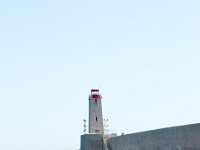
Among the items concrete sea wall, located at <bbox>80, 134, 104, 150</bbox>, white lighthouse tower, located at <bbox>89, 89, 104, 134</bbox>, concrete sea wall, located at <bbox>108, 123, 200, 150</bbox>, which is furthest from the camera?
white lighthouse tower, located at <bbox>89, 89, 104, 134</bbox>

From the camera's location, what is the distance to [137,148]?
41156mm

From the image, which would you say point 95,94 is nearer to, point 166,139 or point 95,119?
point 95,119

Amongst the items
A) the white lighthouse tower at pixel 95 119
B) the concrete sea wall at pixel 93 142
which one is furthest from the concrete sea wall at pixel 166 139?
the white lighthouse tower at pixel 95 119

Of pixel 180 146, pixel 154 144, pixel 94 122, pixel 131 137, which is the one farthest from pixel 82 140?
pixel 180 146

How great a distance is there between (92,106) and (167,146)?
15968 millimetres

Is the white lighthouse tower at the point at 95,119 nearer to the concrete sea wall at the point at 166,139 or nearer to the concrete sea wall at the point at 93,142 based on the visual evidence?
the concrete sea wall at the point at 93,142

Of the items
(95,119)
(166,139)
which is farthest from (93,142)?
(166,139)

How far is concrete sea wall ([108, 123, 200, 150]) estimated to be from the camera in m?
33.0

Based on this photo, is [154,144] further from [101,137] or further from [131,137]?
[101,137]

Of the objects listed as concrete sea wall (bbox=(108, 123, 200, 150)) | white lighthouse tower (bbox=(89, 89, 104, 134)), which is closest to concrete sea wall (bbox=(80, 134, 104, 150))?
white lighthouse tower (bbox=(89, 89, 104, 134))

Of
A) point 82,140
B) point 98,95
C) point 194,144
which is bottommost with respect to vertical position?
point 194,144

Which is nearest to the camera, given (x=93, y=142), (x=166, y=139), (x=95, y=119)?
(x=166, y=139)

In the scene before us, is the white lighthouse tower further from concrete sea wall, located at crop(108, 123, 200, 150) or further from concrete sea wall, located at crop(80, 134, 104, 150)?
concrete sea wall, located at crop(108, 123, 200, 150)

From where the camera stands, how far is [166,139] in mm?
36188
